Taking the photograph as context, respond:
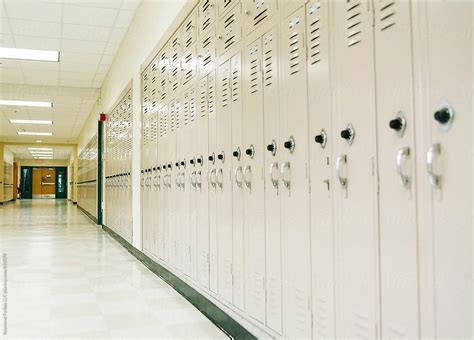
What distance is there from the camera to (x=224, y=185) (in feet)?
9.63

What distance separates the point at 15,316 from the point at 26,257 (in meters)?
2.89

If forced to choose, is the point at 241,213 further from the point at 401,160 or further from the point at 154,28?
the point at 154,28

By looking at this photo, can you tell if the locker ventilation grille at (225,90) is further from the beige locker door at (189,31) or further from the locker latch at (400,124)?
the locker latch at (400,124)

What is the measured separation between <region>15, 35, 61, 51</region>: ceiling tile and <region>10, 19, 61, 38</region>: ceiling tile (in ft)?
0.62

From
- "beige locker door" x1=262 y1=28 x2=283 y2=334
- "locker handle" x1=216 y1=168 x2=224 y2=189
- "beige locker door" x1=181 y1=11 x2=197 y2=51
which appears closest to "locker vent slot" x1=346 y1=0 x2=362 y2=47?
"beige locker door" x1=262 y1=28 x2=283 y2=334

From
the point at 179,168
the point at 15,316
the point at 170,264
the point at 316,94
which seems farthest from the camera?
the point at 170,264

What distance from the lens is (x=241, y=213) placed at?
8.86 ft

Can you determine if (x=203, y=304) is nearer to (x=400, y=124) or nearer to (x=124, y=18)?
(x=400, y=124)

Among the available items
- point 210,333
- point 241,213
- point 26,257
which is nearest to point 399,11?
point 241,213

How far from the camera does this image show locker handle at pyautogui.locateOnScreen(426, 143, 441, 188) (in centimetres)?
128

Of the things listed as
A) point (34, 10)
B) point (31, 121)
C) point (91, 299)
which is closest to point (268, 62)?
point (91, 299)

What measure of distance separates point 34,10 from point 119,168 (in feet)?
8.86

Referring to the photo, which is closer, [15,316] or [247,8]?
[247,8]

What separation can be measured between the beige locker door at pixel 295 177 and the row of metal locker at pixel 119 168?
4.52 metres
